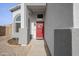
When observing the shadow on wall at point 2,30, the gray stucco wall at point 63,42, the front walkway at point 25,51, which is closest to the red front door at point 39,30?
the front walkway at point 25,51

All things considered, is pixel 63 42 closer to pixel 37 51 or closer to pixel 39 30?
pixel 37 51

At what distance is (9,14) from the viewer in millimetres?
14164

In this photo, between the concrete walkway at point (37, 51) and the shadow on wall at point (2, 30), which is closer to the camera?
the concrete walkway at point (37, 51)

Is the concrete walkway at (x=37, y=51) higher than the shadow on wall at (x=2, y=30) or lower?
lower

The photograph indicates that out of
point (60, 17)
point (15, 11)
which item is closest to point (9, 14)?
point (15, 11)

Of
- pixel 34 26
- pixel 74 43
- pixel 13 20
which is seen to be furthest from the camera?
pixel 34 26

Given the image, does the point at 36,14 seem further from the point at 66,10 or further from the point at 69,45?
the point at 69,45

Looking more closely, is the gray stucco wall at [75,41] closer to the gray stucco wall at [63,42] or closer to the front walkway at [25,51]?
the gray stucco wall at [63,42]

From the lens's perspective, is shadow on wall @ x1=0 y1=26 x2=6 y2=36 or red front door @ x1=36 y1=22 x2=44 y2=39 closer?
red front door @ x1=36 y1=22 x2=44 y2=39

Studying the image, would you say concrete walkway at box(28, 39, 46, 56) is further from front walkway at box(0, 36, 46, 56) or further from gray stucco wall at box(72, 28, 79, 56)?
gray stucco wall at box(72, 28, 79, 56)

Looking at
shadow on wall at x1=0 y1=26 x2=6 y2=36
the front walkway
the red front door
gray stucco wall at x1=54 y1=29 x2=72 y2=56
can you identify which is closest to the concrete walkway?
the front walkway

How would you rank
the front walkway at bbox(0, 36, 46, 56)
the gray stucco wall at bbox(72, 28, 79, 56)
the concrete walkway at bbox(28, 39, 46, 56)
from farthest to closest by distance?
1. the front walkway at bbox(0, 36, 46, 56)
2. the concrete walkway at bbox(28, 39, 46, 56)
3. the gray stucco wall at bbox(72, 28, 79, 56)

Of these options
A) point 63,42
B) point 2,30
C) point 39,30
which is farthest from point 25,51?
point 2,30

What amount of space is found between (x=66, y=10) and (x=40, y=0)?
164 cm
